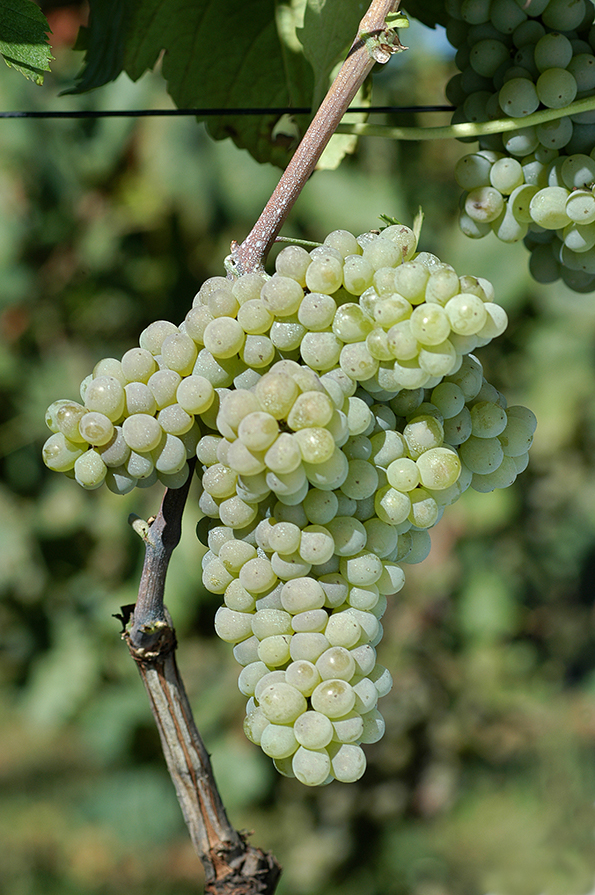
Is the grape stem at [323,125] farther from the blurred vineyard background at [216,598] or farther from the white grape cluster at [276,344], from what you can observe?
the blurred vineyard background at [216,598]

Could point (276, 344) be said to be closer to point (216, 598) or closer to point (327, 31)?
point (327, 31)

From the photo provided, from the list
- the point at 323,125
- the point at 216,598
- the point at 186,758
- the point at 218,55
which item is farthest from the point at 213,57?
the point at 216,598

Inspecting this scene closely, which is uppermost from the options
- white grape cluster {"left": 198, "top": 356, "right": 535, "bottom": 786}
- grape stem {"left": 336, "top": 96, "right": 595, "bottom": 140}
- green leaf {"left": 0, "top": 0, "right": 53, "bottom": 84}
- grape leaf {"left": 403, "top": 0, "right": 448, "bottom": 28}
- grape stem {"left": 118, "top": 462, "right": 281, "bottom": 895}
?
grape leaf {"left": 403, "top": 0, "right": 448, "bottom": 28}

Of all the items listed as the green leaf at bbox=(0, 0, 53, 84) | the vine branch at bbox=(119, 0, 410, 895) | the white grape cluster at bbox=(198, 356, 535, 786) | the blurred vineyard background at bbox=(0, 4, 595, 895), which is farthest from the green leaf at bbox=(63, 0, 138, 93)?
the blurred vineyard background at bbox=(0, 4, 595, 895)

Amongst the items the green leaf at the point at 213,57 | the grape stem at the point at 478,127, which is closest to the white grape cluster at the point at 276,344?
the grape stem at the point at 478,127

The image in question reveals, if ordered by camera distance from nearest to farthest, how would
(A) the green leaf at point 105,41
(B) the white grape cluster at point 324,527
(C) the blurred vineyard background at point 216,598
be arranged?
1. (B) the white grape cluster at point 324,527
2. (A) the green leaf at point 105,41
3. (C) the blurred vineyard background at point 216,598

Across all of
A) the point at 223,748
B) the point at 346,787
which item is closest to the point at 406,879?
the point at 346,787

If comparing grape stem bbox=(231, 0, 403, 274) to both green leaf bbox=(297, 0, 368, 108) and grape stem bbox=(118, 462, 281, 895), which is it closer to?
green leaf bbox=(297, 0, 368, 108)
